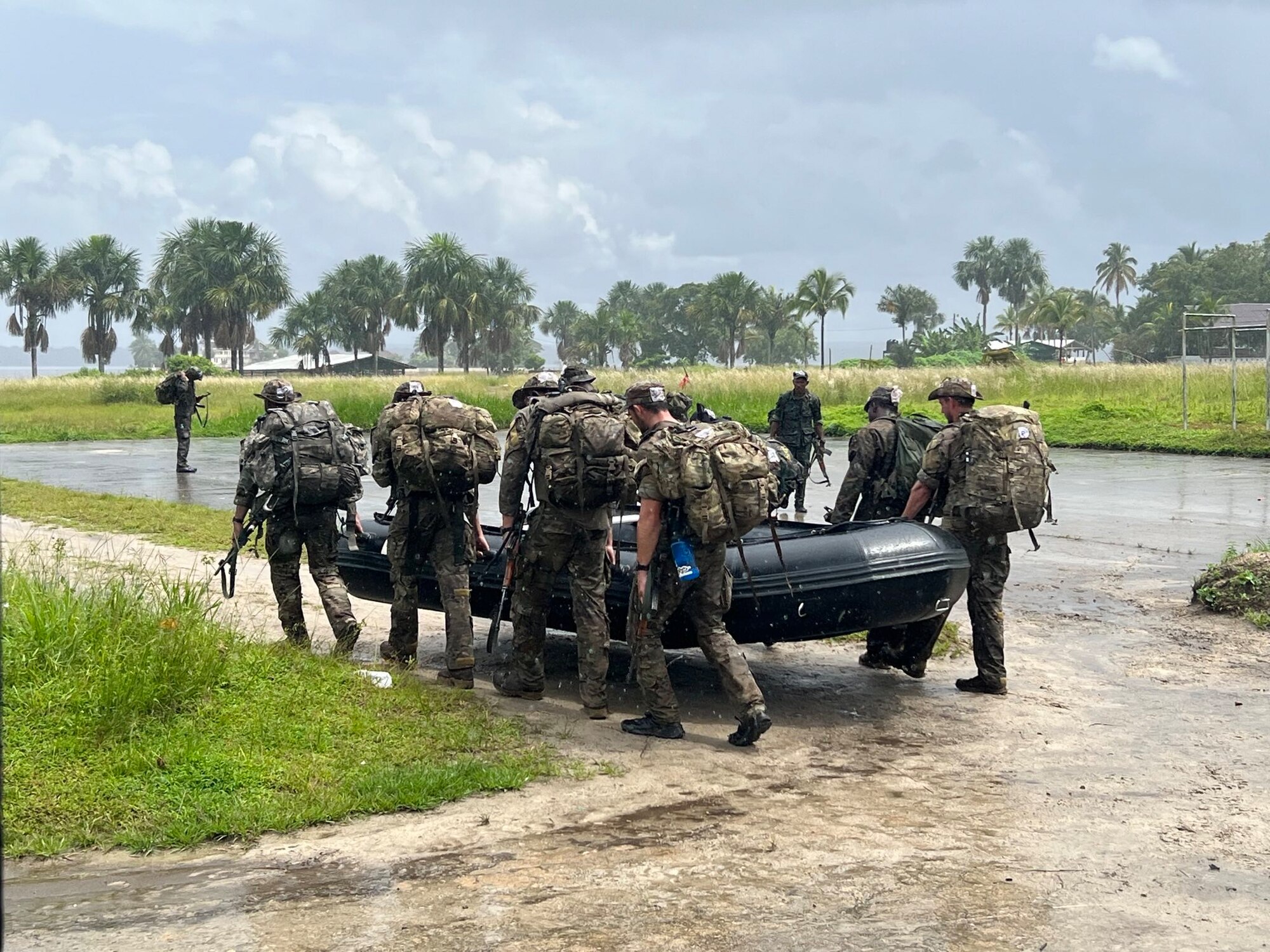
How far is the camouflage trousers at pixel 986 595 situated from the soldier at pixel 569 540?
2.01m

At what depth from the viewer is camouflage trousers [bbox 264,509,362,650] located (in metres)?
6.96

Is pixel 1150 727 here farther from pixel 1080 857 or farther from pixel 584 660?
pixel 584 660

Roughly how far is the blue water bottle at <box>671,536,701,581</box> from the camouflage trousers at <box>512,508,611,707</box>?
655 mm

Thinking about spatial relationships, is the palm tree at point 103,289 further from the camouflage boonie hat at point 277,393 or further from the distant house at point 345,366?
the camouflage boonie hat at point 277,393

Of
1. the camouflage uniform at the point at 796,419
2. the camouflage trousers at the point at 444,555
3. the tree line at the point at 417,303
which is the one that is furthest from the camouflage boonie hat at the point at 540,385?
the tree line at the point at 417,303

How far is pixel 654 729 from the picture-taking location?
6016 mm

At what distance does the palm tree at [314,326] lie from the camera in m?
96.6

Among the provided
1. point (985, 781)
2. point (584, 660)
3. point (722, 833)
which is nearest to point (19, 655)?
point (584, 660)

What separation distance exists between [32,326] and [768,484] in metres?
85.0

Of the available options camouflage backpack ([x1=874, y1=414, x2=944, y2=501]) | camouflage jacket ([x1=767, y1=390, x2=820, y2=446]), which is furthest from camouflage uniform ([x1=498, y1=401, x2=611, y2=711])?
camouflage jacket ([x1=767, y1=390, x2=820, y2=446])

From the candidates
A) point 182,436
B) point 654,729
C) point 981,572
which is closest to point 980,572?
point 981,572

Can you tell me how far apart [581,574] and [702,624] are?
2.63 ft

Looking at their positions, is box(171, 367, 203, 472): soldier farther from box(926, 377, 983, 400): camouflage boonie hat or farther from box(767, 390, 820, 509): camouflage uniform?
box(926, 377, 983, 400): camouflage boonie hat

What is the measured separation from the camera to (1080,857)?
440 cm
